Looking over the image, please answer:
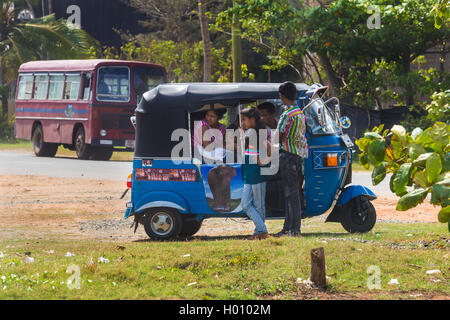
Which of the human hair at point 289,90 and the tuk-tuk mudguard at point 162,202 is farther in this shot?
the tuk-tuk mudguard at point 162,202

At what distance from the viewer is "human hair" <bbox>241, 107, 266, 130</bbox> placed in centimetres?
986

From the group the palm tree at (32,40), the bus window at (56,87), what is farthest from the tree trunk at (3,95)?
the bus window at (56,87)

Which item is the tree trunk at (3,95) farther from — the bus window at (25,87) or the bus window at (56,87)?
the bus window at (56,87)

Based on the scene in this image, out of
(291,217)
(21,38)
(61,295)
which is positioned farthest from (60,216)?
(21,38)

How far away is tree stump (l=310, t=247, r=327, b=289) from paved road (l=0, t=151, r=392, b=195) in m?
8.83

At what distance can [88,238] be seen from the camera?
1125cm

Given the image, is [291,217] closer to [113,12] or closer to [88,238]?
[88,238]

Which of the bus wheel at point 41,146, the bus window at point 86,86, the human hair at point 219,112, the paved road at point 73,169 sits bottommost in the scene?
the paved road at point 73,169

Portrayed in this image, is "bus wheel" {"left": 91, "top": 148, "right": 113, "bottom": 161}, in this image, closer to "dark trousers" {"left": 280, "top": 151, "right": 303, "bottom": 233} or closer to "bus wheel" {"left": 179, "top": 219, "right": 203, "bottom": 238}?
"bus wheel" {"left": 179, "top": 219, "right": 203, "bottom": 238}

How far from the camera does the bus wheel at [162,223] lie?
10.5 metres

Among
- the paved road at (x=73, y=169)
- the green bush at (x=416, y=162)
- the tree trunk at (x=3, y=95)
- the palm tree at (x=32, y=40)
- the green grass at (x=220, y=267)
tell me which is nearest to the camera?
the green bush at (x=416, y=162)

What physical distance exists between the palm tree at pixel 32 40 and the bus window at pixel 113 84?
28.8ft

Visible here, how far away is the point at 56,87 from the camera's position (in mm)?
25250

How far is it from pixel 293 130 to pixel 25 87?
62.4 ft
